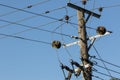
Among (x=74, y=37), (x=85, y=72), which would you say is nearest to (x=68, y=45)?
(x=74, y=37)

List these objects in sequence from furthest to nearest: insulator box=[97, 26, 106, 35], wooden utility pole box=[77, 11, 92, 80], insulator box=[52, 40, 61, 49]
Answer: insulator box=[97, 26, 106, 35] < insulator box=[52, 40, 61, 49] < wooden utility pole box=[77, 11, 92, 80]

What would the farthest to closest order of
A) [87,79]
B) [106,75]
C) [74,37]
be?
[106,75]
[74,37]
[87,79]

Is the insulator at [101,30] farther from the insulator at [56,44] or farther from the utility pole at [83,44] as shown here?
the insulator at [56,44]

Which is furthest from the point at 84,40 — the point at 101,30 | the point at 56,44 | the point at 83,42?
the point at 56,44

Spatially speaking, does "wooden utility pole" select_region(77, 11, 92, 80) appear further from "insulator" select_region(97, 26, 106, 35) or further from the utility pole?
"insulator" select_region(97, 26, 106, 35)

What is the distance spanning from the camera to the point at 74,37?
614 inches

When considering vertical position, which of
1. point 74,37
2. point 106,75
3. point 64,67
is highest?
point 74,37

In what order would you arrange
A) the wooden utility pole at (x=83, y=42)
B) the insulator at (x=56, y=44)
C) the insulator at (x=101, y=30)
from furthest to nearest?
the insulator at (x=101, y=30), the insulator at (x=56, y=44), the wooden utility pole at (x=83, y=42)

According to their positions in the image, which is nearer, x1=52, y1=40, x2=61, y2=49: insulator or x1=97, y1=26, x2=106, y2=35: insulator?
x1=52, y1=40, x2=61, y2=49: insulator

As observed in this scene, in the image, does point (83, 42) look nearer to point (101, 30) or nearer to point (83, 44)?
point (83, 44)

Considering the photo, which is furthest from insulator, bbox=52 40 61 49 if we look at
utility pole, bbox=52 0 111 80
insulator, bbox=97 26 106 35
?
insulator, bbox=97 26 106 35

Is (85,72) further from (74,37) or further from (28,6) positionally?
(28,6)

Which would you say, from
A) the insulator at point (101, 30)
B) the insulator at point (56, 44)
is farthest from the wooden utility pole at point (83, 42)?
the insulator at point (56, 44)

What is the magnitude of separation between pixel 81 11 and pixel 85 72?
2.86m
